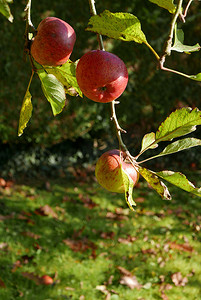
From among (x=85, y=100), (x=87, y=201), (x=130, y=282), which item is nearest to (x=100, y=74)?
(x=130, y=282)

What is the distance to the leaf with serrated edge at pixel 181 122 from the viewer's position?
658 mm

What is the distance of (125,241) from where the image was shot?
127 inches

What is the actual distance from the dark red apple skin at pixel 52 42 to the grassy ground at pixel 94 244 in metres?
2.20

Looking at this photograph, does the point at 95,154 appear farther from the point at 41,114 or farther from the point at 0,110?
the point at 0,110

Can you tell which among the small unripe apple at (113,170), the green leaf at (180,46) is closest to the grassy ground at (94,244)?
the small unripe apple at (113,170)

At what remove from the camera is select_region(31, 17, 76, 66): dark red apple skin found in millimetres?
632

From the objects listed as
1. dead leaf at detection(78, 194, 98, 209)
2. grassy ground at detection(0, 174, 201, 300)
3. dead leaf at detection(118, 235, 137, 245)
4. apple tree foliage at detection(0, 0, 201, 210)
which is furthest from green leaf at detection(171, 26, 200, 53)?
dead leaf at detection(78, 194, 98, 209)

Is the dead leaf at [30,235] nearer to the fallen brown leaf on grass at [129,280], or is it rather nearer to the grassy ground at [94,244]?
the grassy ground at [94,244]

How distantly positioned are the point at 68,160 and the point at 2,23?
1.77m

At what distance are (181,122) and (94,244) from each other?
8.51ft

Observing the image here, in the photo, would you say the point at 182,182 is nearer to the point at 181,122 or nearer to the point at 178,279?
the point at 181,122

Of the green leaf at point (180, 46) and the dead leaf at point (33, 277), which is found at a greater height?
the green leaf at point (180, 46)

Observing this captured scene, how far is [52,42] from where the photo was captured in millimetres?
625

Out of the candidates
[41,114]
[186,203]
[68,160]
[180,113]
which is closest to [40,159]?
[68,160]
